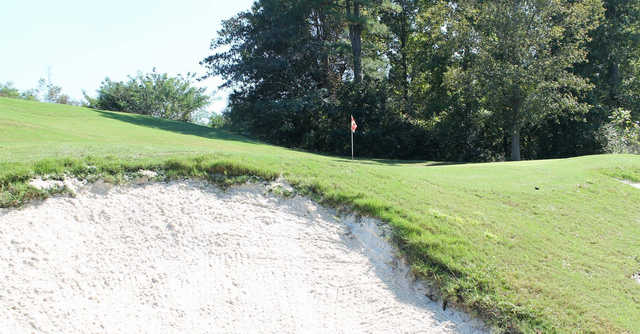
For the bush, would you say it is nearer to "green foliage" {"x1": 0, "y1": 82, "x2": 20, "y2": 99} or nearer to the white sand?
the white sand

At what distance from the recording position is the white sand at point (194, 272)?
17.1 ft

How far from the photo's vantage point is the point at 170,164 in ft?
27.0

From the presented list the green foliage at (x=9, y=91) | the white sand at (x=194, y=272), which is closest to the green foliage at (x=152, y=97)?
the green foliage at (x=9, y=91)

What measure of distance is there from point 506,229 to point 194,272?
18.2ft

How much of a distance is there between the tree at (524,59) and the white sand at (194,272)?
2255 cm

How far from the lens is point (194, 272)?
233 inches

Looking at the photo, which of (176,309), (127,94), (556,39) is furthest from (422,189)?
(127,94)

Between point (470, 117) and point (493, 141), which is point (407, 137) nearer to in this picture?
point (470, 117)

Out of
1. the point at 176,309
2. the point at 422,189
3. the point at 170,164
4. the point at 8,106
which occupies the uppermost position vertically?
the point at 8,106

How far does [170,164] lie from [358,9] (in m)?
27.7

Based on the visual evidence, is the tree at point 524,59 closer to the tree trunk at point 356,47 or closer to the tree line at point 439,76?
the tree line at point 439,76

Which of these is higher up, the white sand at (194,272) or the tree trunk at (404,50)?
the tree trunk at (404,50)

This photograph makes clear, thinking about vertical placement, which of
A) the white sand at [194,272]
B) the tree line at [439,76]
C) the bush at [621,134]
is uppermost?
the tree line at [439,76]

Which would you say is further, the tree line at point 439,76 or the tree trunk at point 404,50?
the tree trunk at point 404,50
